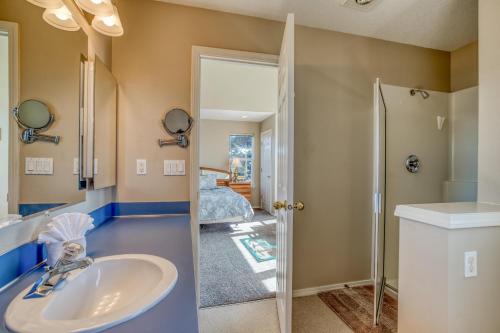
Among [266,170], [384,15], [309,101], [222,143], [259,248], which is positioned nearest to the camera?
[384,15]

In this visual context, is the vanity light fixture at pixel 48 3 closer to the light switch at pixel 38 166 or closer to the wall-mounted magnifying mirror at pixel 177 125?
the light switch at pixel 38 166

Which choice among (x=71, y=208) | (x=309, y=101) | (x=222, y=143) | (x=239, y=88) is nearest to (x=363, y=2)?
(x=309, y=101)

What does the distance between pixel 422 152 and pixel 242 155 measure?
16.1ft

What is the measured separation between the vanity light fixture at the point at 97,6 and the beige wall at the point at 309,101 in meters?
0.50

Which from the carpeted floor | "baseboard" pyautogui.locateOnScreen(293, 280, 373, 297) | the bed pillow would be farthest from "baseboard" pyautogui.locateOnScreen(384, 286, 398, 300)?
the bed pillow

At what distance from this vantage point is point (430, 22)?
2.13m

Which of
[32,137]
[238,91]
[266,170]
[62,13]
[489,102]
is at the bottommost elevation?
[266,170]

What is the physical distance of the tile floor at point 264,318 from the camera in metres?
1.80

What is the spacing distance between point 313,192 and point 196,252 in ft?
3.81

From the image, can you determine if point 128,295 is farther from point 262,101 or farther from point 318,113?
point 262,101

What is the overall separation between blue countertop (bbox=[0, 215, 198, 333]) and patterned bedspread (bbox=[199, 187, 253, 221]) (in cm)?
266

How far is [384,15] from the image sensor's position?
80.2 inches

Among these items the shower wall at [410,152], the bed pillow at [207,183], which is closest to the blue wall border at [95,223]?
the shower wall at [410,152]

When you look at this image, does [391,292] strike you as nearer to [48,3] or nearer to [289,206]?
[289,206]
